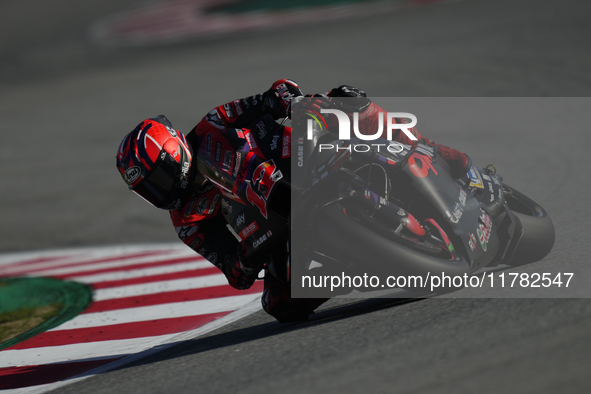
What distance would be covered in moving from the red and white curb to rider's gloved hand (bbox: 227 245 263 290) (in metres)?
0.65

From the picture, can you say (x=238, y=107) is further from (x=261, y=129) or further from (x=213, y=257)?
(x=213, y=257)

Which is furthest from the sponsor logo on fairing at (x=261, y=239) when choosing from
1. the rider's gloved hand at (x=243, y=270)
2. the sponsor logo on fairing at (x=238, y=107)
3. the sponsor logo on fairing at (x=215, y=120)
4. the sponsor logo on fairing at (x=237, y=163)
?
the sponsor logo on fairing at (x=238, y=107)

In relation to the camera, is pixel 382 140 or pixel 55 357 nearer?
pixel 382 140

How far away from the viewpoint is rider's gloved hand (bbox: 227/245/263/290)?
329 centimetres

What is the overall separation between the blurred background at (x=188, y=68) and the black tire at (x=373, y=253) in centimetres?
Answer: 436

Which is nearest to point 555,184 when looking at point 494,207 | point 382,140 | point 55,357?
point 494,207

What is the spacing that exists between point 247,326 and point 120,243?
11.7 ft

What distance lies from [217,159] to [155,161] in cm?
37

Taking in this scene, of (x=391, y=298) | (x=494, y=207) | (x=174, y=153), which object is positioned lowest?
(x=391, y=298)

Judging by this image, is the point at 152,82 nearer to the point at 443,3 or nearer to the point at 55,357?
the point at 443,3

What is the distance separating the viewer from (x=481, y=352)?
2.31m

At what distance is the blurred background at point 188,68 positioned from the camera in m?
8.09

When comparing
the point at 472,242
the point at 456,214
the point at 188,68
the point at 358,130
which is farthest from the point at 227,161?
A: the point at 188,68

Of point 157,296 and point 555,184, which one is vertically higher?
point 555,184
